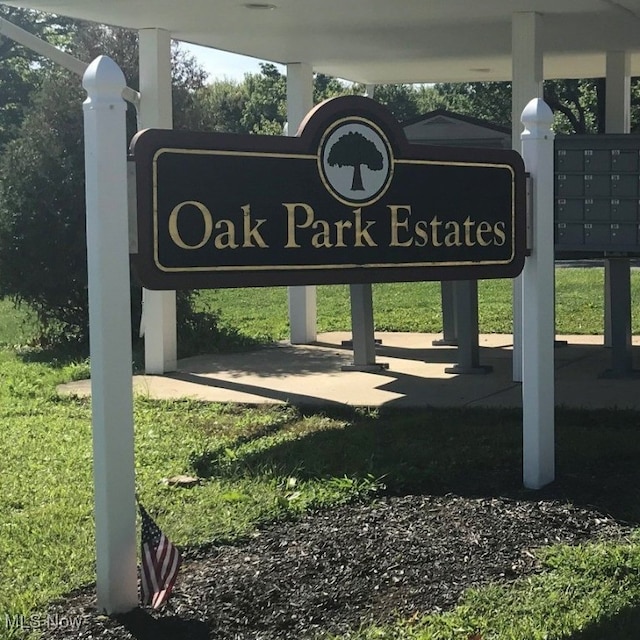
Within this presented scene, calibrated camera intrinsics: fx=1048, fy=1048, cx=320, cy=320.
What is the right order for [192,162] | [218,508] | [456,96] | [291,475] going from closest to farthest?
[192,162] < [218,508] < [291,475] < [456,96]

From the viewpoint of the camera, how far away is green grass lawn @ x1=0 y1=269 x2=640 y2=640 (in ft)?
13.4

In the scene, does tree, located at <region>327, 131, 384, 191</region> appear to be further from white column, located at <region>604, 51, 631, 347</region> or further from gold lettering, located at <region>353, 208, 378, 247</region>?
white column, located at <region>604, 51, 631, 347</region>

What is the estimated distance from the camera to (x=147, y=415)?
802 cm

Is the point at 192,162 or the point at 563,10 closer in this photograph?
the point at 192,162

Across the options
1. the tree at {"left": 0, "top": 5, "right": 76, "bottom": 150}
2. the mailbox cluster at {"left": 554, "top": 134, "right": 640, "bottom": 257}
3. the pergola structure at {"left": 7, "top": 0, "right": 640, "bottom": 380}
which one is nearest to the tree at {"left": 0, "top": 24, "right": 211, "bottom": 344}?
the pergola structure at {"left": 7, "top": 0, "right": 640, "bottom": 380}

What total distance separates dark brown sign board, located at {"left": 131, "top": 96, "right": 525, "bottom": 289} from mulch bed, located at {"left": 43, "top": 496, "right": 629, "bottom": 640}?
121 centimetres

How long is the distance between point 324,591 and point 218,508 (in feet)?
4.32

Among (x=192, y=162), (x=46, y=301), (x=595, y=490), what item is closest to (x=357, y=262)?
(x=192, y=162)

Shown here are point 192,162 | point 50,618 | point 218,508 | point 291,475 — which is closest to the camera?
point 50,618

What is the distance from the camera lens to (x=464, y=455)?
6477 mm

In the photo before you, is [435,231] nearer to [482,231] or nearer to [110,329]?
[482,231]

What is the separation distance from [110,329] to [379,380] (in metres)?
5.83

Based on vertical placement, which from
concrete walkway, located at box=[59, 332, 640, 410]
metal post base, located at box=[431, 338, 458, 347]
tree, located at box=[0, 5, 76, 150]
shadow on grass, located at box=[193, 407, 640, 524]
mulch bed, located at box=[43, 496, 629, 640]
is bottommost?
mulch bed, located at box=[43, 496, 629, 640]

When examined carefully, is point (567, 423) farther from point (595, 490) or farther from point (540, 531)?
point (540, 531)
